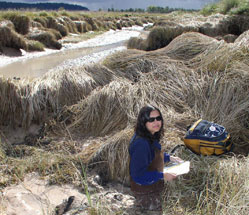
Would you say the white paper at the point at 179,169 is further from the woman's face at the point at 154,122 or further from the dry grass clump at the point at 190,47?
the dry grass clump at the point at 190,47

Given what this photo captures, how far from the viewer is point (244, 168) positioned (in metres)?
2.49

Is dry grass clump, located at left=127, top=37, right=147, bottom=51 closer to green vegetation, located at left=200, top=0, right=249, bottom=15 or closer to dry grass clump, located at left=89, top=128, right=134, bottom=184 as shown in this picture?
green vegetation, located at left=200, top=0, right=249, bottom=15

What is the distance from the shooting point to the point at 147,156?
7.13ft

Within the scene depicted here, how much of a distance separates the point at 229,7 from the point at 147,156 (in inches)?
411

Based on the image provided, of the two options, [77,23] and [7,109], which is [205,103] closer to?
[7,109]

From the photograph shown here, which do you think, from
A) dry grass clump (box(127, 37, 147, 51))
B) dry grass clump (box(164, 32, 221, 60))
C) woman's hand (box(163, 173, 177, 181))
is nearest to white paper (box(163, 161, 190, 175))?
woman's hand (box(163, 173, 177, 181))

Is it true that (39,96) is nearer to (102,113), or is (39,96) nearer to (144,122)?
(102,113)

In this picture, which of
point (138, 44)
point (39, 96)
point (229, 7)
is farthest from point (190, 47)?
point (229, 7)

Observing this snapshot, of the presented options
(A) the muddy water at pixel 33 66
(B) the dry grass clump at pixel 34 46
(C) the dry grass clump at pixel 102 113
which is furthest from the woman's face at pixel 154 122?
(B) the dry grass clump at pixel 34 46

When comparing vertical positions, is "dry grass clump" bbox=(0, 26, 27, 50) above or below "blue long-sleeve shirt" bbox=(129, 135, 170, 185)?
above

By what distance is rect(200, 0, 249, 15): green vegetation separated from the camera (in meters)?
8.74

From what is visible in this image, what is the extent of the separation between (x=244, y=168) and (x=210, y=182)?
0.33 m

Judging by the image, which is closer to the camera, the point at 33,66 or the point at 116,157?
the point at 116,157

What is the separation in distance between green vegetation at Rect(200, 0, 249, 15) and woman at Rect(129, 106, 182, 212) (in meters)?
7.93
